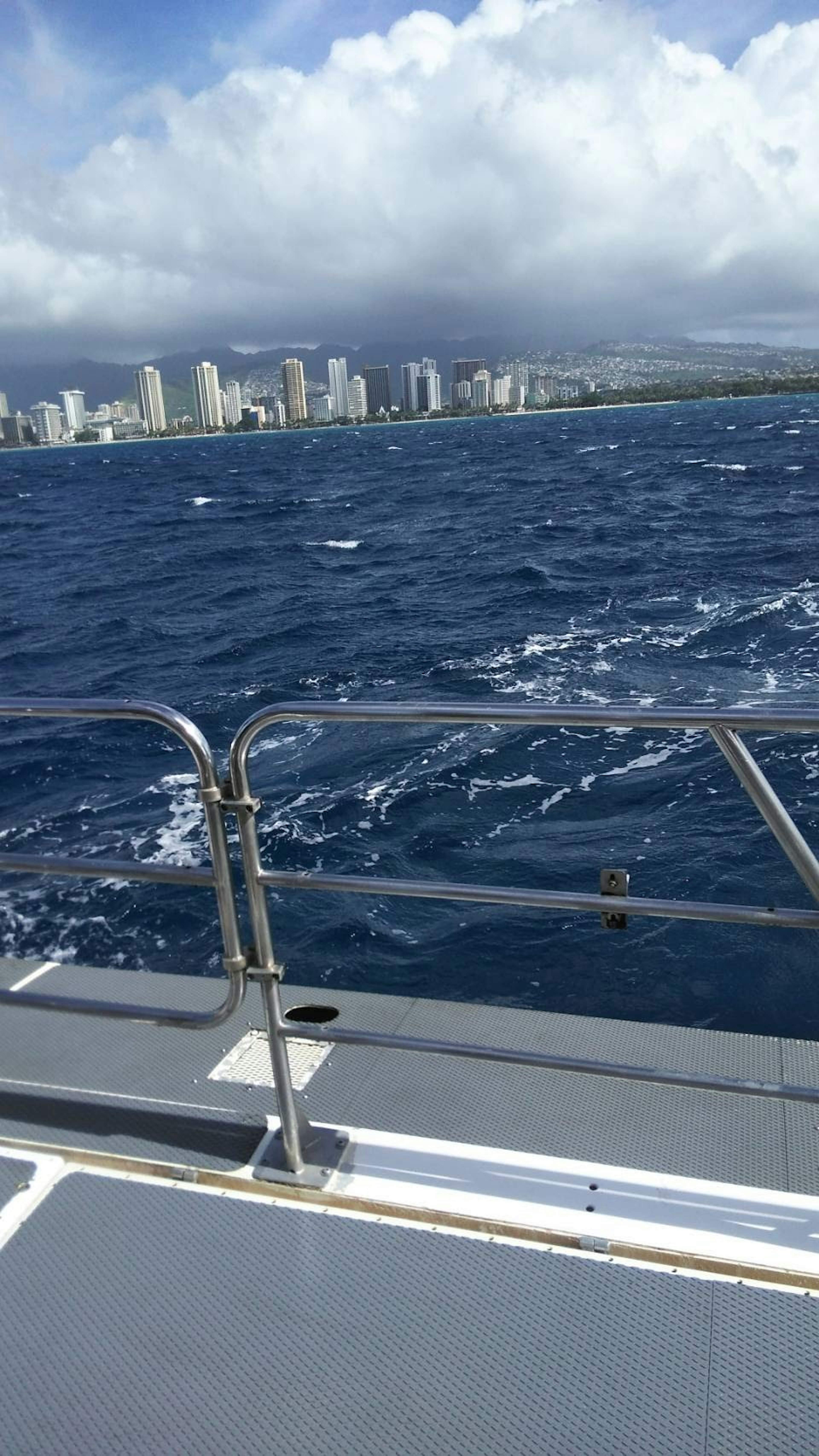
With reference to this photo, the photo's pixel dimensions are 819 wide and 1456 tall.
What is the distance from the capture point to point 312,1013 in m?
3.09

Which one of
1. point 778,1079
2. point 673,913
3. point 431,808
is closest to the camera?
point 673,913

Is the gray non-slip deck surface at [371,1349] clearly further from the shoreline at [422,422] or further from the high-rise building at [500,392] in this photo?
the high-rise building at [500,392]

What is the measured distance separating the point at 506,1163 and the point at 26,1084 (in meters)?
1.28

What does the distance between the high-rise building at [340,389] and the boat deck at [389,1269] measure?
638 feet

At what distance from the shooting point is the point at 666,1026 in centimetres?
298

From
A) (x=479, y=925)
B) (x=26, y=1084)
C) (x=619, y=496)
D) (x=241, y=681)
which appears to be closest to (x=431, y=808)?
(x=479, y=925)

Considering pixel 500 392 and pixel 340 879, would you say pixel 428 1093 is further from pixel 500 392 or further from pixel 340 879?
pixel 500 392

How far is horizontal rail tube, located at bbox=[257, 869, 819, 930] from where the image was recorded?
1.94 m

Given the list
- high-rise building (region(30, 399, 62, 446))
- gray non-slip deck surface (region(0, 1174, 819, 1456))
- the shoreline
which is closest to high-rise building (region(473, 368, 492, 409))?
the shoreline

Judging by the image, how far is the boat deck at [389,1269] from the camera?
6.04 ft

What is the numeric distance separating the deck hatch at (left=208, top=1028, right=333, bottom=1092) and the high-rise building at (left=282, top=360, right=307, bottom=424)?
7322 inches

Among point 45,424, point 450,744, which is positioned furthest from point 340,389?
point 450,744

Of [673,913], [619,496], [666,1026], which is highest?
[673,913]

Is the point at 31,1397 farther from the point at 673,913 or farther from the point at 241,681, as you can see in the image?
the point at 241,681
